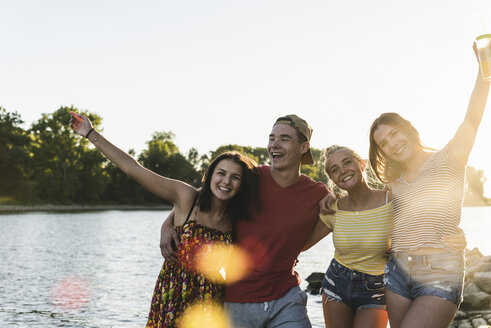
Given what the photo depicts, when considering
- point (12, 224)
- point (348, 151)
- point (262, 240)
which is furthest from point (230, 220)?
point (12, 224)

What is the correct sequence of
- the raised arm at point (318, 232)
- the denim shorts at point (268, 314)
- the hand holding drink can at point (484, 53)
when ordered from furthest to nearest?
1. the raised arm at point (318, 232)
2. the denim shorts at point (268, 314)
3. the hand holding drink can at point (484, 53)

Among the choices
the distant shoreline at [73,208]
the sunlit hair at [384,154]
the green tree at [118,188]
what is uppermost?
the sunlit hair at [384,154]

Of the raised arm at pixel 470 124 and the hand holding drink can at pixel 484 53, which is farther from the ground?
the hand holding drink can at pixel 484 53

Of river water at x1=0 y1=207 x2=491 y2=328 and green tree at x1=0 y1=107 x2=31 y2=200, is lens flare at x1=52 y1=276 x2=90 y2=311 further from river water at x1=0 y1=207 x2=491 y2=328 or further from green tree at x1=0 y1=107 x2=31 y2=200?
green tree at x1=0 y1=107 x2=31 y2=200

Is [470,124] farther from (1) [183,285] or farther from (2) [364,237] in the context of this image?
(1) [183,285]

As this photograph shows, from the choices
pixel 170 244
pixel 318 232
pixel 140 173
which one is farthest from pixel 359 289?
pixel 140 173

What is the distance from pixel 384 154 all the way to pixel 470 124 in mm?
861

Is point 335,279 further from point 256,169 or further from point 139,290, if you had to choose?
point 139,290

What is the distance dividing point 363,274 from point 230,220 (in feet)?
4.28

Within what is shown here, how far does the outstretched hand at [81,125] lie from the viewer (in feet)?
14.4

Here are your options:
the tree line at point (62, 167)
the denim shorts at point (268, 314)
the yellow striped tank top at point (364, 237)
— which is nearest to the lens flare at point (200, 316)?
the denim shorts at point (268, 314)

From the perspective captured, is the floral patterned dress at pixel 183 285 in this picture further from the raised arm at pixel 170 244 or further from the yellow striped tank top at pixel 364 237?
the yellow striped tank top at pixel 364 237

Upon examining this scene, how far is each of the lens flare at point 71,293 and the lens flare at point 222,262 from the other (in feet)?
44.9

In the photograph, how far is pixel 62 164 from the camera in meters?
79.6
